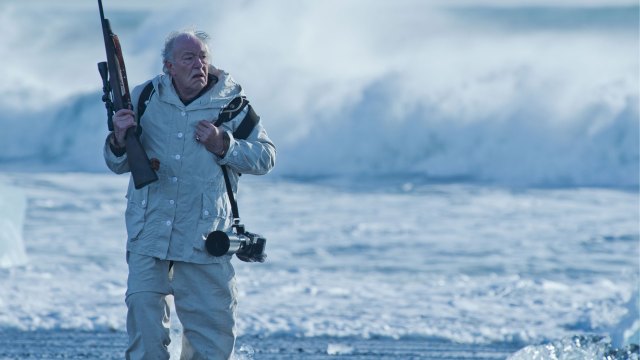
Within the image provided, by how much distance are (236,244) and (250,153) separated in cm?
33

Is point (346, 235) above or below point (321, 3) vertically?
below

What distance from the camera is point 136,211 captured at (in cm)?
460

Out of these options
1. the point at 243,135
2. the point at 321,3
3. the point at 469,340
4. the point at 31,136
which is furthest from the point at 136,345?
the point at 321,3

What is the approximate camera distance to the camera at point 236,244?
4.51 metres

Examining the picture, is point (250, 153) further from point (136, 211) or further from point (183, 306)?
point (183, 306)

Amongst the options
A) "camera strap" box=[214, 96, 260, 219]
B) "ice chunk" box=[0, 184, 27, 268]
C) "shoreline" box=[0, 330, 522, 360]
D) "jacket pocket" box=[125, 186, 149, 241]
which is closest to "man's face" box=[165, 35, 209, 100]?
"camera strap" box=[214, 96, 260, 219]

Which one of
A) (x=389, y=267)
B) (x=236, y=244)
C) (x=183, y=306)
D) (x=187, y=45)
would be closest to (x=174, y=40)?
(x=187, y=45)

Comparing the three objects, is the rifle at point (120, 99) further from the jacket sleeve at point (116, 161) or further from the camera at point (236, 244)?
the camera at point (236, 244)

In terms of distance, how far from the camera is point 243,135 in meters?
4.64

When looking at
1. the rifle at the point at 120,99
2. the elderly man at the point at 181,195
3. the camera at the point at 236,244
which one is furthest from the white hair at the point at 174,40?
the camera at the point at 236,244

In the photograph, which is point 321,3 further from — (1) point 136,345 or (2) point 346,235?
(1) point 136,345

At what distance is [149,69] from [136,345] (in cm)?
2538

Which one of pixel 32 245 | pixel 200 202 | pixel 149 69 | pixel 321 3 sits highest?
pixel 321 3

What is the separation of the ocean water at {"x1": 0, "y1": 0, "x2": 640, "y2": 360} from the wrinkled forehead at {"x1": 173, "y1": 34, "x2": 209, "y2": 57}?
7.76ft
